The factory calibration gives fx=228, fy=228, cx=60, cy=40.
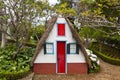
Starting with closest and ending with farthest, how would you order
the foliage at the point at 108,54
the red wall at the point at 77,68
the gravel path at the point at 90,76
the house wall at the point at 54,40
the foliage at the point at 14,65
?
1. the foliage at the point at 14,65
2. the gravel path at the point at 90,76
3. the house wall at the point at 54,40
4. the red wall at the point at 77,68
5. the foliage at the point at 108,54

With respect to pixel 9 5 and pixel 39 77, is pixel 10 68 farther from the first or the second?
pixel 9 5

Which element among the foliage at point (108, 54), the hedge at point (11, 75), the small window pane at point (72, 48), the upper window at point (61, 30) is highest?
the upper window at point (61, 30)

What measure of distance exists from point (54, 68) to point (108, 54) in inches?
427

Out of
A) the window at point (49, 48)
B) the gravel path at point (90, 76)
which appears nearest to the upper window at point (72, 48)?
the window at point (49, 48)

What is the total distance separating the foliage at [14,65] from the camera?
15.8 meters

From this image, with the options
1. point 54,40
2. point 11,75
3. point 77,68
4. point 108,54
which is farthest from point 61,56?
point 108,54

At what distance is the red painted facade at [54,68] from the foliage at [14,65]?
2.84 ft

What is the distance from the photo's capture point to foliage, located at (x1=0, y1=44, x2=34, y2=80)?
1576cm

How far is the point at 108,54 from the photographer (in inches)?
1065

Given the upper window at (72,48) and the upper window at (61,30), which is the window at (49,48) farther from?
the upper window at (72,48)

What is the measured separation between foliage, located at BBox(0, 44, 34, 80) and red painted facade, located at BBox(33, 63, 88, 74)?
0.86 m

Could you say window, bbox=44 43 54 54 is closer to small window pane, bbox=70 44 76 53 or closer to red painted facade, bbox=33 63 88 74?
red painted facade, bbox=33 63 88 74

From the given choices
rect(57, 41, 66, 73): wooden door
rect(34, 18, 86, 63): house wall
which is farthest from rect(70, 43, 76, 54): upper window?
rect(57, 41, 66, 73): wooden door

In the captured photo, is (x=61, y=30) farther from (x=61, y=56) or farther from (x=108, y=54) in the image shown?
(x=108, y=54)
